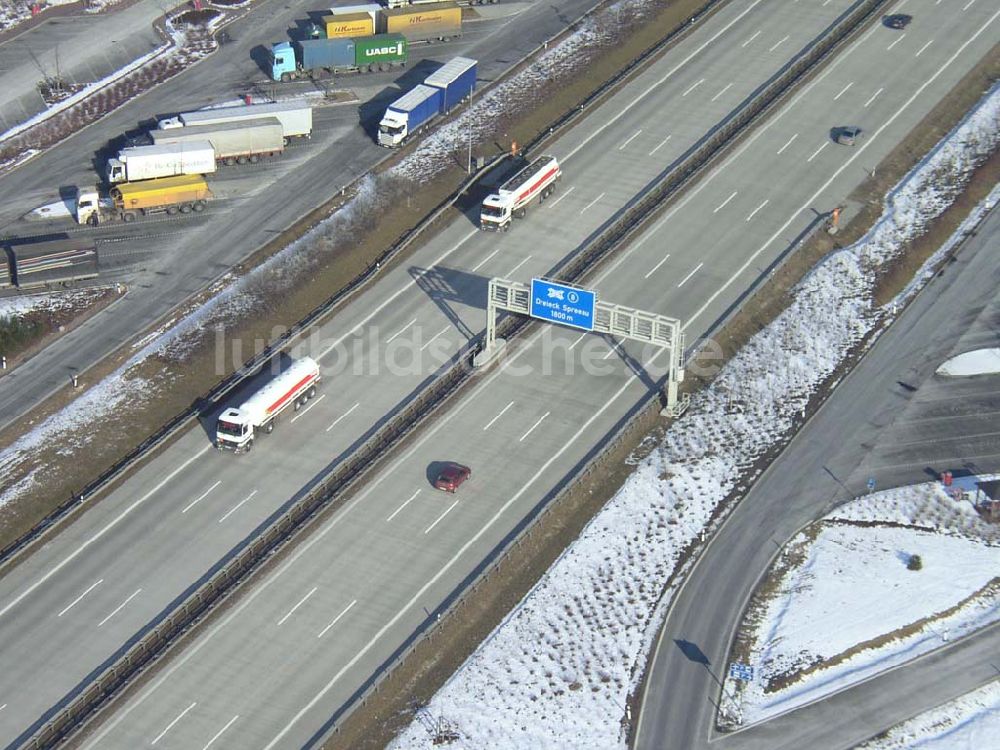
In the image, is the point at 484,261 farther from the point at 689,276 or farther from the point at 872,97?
the point at 872,97

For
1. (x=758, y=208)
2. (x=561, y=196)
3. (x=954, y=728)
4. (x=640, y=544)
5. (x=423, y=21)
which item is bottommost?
(x=954, y=728)

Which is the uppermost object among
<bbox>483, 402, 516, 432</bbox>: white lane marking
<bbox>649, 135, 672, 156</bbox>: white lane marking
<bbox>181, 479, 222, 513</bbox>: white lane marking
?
<bbox>181, 479, 222, 513</bbox>: white lane marking

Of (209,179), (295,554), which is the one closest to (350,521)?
(295,554)

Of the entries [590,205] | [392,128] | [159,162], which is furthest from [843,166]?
[159,162]

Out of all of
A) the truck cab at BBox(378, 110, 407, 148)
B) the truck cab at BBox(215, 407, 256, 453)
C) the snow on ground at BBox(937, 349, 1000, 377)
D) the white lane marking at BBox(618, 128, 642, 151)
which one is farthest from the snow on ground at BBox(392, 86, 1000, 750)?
the truck cab at BBox(378, 110, 407, 148)

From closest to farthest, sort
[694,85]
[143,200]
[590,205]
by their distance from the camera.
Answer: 1. [590,205]
2. [143,200]
3. [694,85]

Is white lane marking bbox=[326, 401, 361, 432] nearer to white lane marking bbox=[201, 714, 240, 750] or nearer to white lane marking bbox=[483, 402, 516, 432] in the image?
white lane marking bbox=[483, 402, 516, 432]
